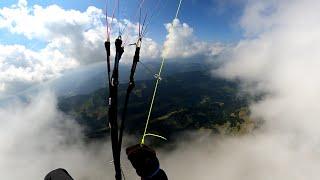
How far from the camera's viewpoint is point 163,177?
5.00 m

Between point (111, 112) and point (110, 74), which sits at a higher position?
point (110, 74)

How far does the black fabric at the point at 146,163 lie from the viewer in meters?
5.05

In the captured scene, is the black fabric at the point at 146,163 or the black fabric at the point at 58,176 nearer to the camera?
the black fabric at the point at 146,163

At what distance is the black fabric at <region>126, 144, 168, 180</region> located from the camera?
16.6 ft

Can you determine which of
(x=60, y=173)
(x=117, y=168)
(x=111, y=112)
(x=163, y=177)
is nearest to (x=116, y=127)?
(x=111, y=112)

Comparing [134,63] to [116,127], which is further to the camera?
[134,63]

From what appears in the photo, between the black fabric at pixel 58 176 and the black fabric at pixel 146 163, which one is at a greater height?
the black fabric at pixel 146 163

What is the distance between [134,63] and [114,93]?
2.84ft

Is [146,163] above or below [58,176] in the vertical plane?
above

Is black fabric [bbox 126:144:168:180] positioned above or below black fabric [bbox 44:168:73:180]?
above

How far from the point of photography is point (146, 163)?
5.06 m

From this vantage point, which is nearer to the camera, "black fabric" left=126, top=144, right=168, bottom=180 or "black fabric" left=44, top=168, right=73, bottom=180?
"black fabric" left=126, top=144, right=168, bottom=180

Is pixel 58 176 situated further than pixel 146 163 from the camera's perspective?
Yes

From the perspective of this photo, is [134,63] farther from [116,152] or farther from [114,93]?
[116,152]
